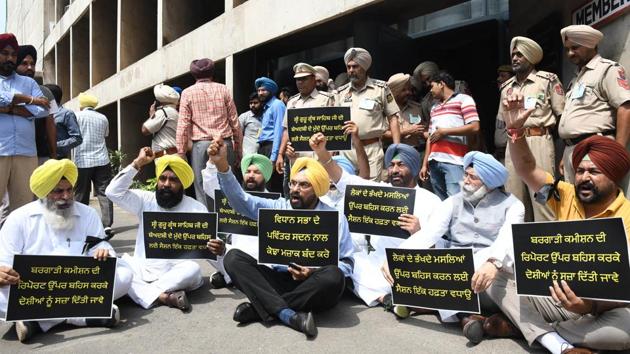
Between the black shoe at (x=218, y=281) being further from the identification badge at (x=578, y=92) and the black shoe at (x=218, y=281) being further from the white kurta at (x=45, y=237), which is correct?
the identification badge at (x=578, y=92)

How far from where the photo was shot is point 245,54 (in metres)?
10.2

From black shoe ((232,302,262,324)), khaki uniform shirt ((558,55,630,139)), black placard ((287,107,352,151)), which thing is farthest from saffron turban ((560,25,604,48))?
black shoe ((232,302,262,324))

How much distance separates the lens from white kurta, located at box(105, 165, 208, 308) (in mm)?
3836

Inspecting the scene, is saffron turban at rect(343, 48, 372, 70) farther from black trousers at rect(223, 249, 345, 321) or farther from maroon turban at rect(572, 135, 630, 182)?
maroon turban at rect(572, 135, 630, 182)

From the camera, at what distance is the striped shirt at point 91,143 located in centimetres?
648

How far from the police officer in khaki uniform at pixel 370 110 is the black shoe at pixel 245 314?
2.08m

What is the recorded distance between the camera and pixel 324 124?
4.63 meters

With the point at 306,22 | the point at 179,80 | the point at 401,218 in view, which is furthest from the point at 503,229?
the point at 179,80

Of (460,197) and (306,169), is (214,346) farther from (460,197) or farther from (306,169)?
(460,197)

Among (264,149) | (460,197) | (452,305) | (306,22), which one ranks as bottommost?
(452,305)

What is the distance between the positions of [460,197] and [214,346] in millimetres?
1918

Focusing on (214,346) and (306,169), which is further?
(306,169)

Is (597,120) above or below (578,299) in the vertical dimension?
above

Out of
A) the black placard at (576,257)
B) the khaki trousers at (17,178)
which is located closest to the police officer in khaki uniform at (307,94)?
the khaki trousers at (17,178)
